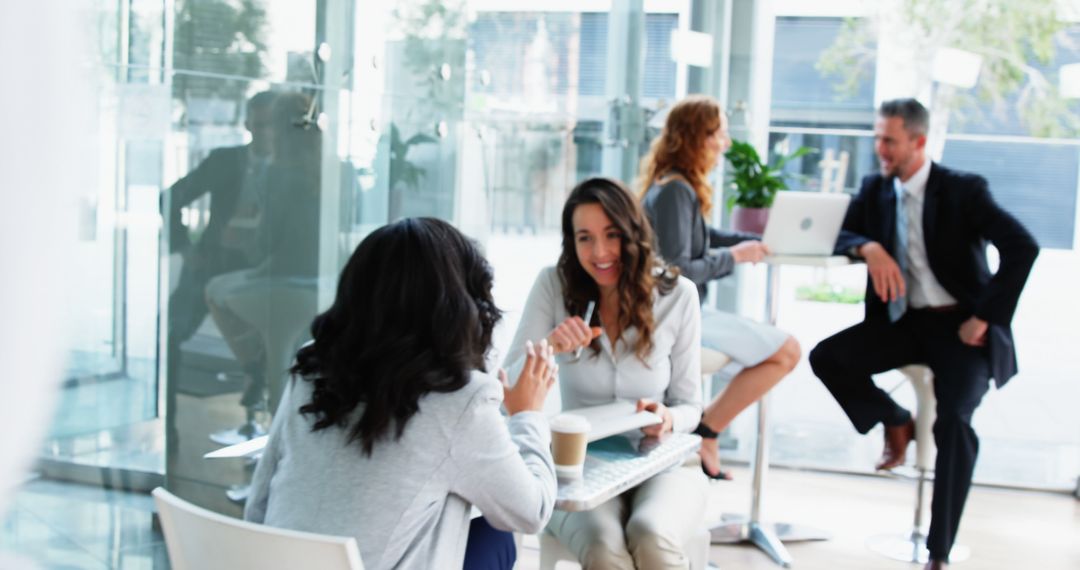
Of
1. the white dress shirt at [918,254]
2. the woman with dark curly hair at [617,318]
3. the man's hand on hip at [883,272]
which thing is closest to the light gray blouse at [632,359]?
the woman with dark curly hair at [617,318]

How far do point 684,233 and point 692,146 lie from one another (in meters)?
0.35

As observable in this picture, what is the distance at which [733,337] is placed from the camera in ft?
12.1

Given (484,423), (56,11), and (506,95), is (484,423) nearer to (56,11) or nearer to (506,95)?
(56,11)

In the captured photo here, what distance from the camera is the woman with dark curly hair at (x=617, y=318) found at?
9.02 ft

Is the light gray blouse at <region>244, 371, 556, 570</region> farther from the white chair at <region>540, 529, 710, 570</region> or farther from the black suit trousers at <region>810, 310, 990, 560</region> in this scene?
the black suit trousers at <region>810, 310, 990, 560</region>

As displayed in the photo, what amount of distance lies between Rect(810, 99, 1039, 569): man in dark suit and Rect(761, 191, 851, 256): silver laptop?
0.58ft

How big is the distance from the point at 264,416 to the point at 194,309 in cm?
47

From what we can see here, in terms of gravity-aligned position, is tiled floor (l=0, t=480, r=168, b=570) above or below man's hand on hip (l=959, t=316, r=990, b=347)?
below

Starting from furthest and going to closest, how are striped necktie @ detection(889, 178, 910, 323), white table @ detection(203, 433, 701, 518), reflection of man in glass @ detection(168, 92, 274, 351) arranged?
A: striped necktie @ detection(889, 178, 910, 323) → reflection of man in glass @ detection(168, 92, 274, 351) → white table @ detection(203, 433, 701, 518)

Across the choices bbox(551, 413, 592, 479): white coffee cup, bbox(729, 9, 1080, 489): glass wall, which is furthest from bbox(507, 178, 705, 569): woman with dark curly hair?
bbox(729, 9, 1080, 489): glass wall

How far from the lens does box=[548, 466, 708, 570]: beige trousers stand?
2.37 metres

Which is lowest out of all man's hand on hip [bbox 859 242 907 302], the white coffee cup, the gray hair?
the white coffee cup

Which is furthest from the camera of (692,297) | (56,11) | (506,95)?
(506,95)

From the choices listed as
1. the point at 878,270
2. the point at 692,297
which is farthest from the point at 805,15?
the point at 692,297
